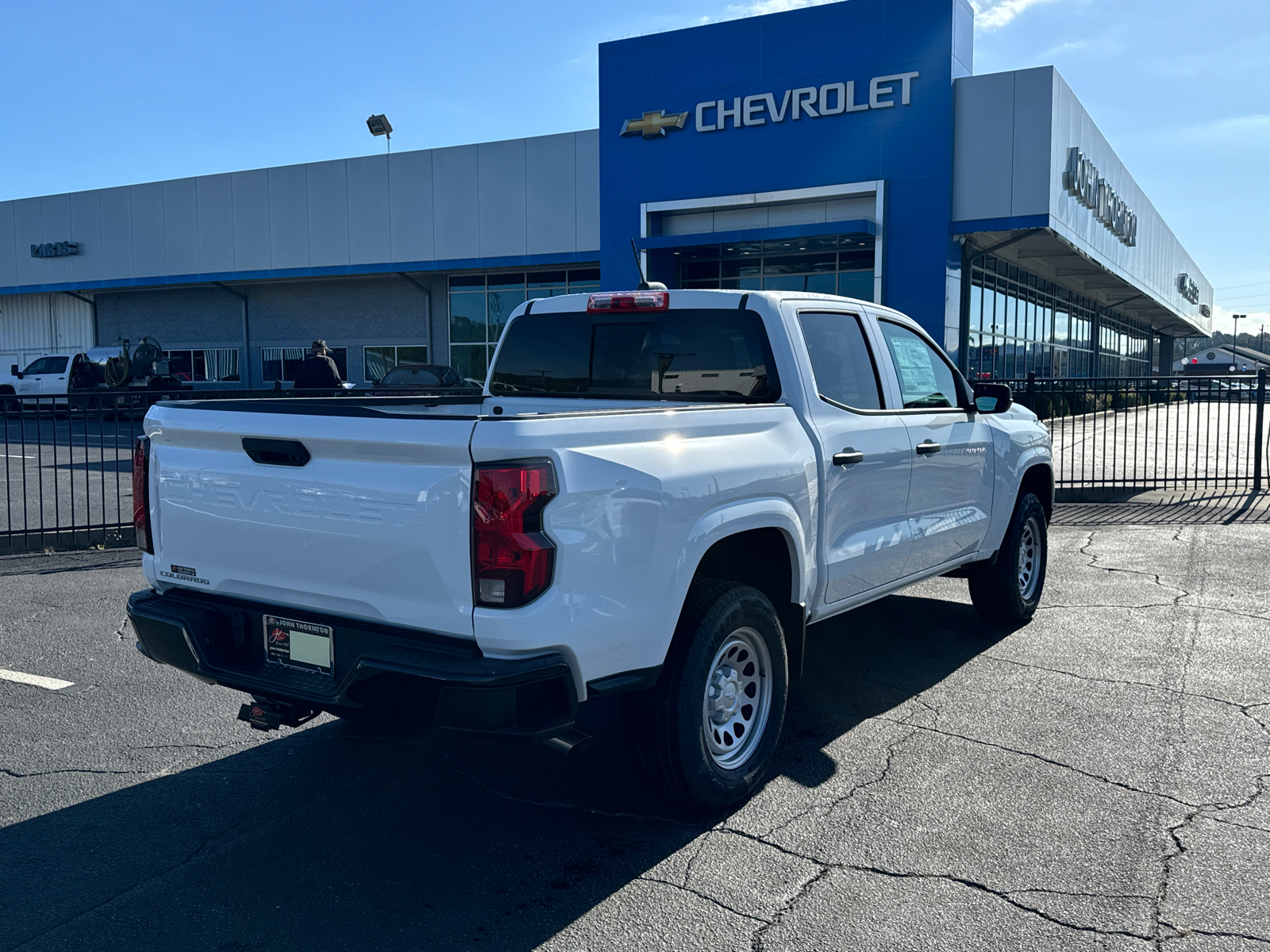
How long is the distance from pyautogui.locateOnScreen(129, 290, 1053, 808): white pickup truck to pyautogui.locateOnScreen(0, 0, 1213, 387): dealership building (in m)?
17.5

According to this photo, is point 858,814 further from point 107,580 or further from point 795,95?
point 795,95

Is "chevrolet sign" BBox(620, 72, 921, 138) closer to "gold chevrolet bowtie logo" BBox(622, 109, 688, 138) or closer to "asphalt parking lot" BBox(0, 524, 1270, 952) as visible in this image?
"gold chevrolet bowtie logo" BBox(622, 109, 688, 138)

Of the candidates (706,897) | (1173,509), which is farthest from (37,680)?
(1173,509)

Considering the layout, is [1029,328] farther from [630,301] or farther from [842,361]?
[630,301]

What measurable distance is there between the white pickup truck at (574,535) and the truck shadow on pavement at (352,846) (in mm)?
414

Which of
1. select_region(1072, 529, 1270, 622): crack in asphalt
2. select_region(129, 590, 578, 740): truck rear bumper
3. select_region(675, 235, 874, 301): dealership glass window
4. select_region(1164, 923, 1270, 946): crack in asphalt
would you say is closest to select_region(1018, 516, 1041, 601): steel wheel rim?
select_region(1072, 529, 1270, 622): crack in asphalt

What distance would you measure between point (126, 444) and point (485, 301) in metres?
21.7

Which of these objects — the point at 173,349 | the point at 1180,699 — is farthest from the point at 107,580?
the point at 173,349

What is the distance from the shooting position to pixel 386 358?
3372 centimetres

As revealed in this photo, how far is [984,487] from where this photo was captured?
5996 millimetres

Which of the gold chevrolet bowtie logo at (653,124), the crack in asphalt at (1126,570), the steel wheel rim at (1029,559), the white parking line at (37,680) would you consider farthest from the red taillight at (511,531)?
the gold chevrolet bowtie logo at (653,124)

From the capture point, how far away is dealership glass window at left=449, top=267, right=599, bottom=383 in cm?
3048

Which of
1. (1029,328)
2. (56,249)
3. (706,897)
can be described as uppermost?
(56,249)

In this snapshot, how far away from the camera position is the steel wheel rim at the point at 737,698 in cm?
394
